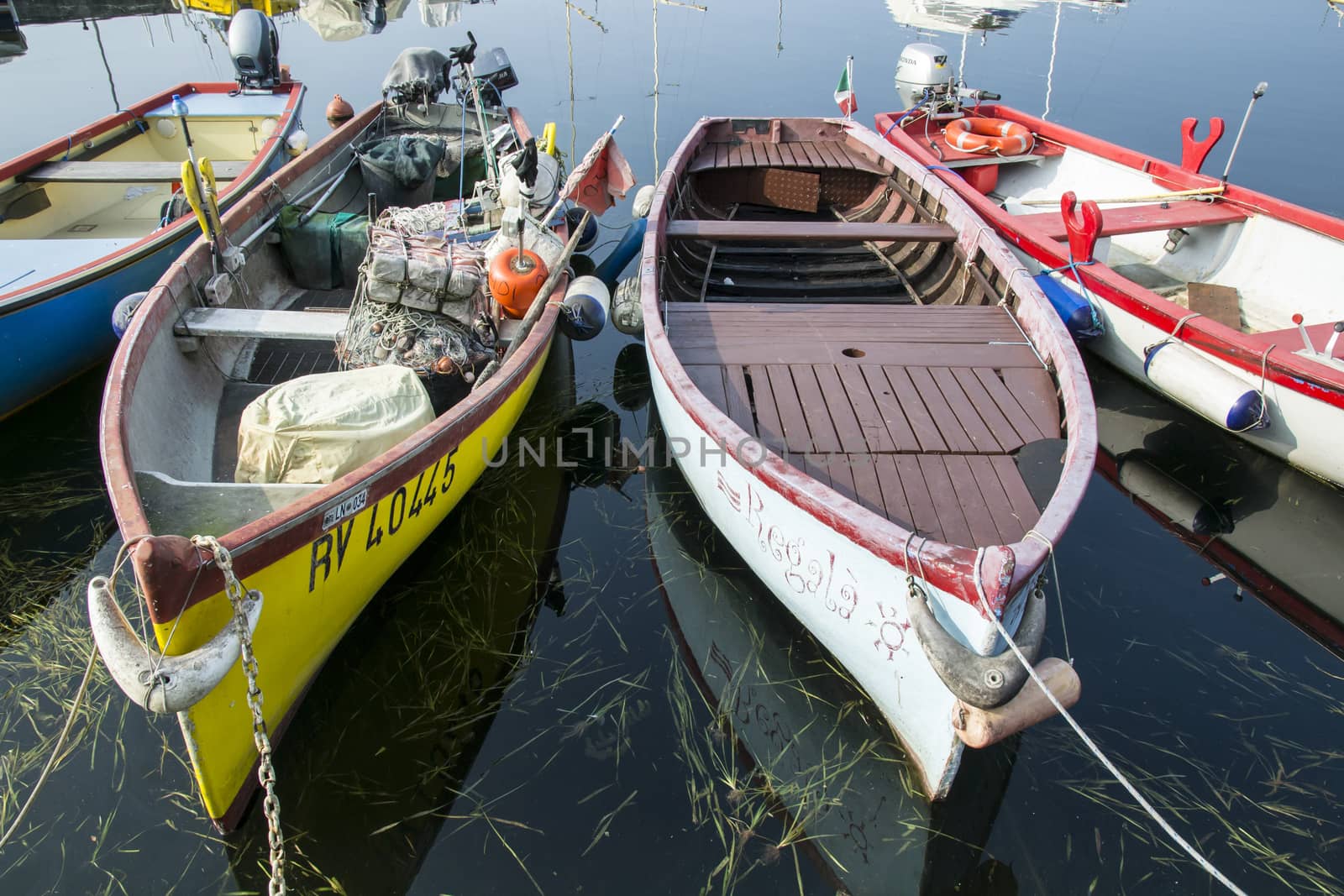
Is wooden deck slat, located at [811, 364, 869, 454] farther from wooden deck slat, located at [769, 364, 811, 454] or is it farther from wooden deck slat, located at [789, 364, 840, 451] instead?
wooden deck slat, located at [769, 364, 811, 454]

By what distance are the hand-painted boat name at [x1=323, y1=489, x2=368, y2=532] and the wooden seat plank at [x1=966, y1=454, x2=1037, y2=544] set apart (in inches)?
117

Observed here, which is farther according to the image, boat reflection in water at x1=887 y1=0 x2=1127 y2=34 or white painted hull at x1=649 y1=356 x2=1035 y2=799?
boat reflection in water at x1=887 y1=0 x2=1127 y2=34

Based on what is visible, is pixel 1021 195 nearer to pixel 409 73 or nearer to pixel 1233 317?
pixel 1233 317

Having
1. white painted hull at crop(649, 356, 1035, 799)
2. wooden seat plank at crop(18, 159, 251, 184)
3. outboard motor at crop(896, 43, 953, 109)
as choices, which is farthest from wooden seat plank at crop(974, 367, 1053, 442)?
outboard motor at crop(896, 43, 953, 109)

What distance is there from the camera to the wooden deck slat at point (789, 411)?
417cm

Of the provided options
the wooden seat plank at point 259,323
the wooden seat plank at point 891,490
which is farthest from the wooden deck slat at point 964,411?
the wooden seat plank at point 259,323

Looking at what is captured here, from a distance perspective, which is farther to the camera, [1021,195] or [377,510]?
[1021,195]

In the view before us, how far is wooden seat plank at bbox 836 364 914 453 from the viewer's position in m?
4.16

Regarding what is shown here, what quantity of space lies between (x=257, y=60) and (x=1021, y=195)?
10247 mm

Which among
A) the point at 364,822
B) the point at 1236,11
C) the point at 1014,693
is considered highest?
the point at 1236,11

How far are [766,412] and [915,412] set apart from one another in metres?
0.82

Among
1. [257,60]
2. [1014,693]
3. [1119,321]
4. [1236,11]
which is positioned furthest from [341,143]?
[1236,11]

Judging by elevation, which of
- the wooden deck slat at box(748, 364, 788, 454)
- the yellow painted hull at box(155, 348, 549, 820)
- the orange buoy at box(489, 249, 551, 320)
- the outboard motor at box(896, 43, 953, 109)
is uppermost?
the outboard motor at box(896, 43, 953, 109)

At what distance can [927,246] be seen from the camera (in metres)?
7.03
